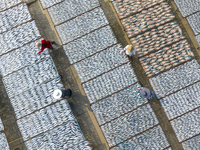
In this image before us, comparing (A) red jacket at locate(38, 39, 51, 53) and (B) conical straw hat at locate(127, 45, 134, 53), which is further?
(A) red jacket at locate(38, 39, 51, 53)

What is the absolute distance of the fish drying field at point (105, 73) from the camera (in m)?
7.12

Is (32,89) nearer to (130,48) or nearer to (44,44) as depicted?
(44,44)

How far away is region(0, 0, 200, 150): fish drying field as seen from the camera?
23.4 ft

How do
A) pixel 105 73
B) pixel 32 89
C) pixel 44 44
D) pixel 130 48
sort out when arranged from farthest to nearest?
pixel 105 73 < pixel 32 89 < pixel 44 44 < pixel 130 48

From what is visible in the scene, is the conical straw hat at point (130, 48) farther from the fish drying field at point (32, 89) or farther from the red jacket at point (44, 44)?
the red jacket at point (44, 44)

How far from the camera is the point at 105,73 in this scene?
7449 millimetres

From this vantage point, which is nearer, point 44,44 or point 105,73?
point 44,44

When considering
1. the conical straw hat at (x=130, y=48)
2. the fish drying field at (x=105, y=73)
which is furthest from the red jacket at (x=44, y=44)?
the conical straw hat at (x=130, y=48)

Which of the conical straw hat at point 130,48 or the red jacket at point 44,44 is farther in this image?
the red jacket at point 44,44

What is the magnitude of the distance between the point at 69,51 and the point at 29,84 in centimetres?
282

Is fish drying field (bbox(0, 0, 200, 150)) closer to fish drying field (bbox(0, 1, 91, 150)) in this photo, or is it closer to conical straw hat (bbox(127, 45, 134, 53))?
fish drying field (bbox(0, 1, 91, 150))

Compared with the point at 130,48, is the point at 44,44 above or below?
above

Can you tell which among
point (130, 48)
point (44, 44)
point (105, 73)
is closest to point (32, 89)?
point (44, 44)

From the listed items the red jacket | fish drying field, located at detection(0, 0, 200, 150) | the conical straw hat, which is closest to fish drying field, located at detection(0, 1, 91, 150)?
fish drying field, located at detection(0, 0, 200, 150)
